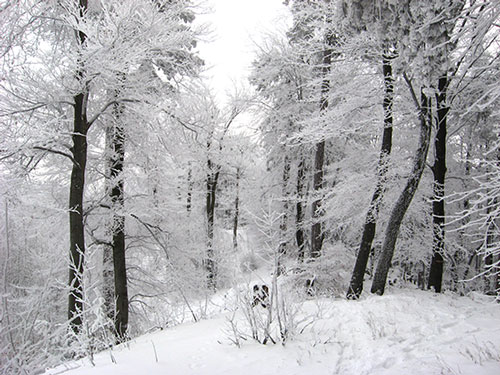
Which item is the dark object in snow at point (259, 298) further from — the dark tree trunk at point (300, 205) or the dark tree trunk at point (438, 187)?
the dark tree trunk at point (300, 205)

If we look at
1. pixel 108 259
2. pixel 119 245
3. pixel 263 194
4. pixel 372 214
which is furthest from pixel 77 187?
pixel 263 194

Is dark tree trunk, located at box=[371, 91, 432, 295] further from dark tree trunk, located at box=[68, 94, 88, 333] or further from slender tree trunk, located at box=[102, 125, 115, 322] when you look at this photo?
slender tree trunk, located at box=[102, 125, 115, 322]

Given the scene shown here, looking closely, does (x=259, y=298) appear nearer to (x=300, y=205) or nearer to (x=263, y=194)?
(x=300, y=205)

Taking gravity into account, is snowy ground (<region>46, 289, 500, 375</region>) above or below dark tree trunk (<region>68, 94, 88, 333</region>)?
below

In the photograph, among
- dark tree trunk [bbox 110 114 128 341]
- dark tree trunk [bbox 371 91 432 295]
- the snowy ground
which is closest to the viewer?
the snowy ground

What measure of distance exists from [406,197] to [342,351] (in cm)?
476

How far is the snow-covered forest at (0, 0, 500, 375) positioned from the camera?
13.5 ft

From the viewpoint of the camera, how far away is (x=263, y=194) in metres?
15.9

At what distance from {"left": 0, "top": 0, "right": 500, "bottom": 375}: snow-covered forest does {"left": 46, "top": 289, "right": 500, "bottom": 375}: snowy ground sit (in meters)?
0.03

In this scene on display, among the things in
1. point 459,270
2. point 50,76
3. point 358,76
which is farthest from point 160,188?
point 459,270

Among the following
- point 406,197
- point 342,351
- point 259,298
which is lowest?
point 342,351

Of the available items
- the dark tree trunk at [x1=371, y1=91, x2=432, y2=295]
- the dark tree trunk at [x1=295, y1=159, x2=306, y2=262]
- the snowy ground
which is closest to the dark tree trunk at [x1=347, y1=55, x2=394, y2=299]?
the dark tree trunk at [x1=371, y1=91, x2=432, y2=295]

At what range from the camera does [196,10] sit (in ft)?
25.7

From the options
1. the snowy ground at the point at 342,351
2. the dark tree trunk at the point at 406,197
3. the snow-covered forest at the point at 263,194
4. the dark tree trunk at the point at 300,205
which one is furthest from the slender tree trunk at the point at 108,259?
the dark tree trunk at the point at 300,205
